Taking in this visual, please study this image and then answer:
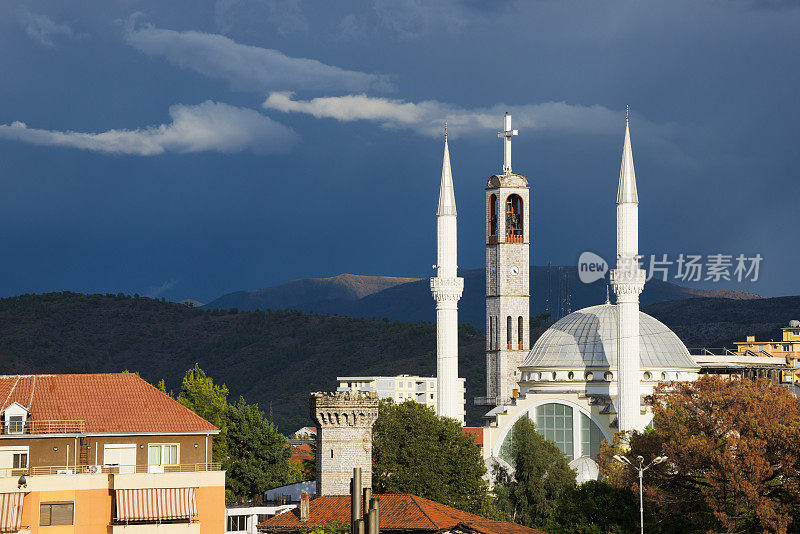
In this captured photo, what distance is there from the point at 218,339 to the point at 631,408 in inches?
3990

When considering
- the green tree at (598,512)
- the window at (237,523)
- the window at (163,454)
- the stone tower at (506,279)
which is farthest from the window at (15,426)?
the stone tower at (506,279)

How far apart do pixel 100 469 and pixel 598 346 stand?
38.7 metres

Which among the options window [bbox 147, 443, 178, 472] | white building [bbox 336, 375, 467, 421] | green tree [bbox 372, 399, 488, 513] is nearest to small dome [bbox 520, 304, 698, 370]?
green tree [bbox 372, 399, 488, 513]

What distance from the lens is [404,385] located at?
13312cm

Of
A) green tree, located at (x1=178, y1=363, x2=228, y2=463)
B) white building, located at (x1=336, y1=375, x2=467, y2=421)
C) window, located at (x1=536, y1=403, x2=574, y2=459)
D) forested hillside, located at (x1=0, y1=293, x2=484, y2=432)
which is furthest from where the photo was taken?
forested hillside, located at (x1=0, y1=293, x2=484, y2=432)

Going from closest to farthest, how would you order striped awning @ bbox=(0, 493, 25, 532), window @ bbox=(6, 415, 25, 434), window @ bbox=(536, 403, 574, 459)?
striped awning @ bbox=(0, 493, 25, 532) → window @ bbox=(6, 415, 25, 434) → window @ bbox=(536, 403, 574, 459)

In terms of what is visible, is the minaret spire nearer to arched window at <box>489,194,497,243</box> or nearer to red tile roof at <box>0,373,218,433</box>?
arched window at <box>489,194,497,243</box>

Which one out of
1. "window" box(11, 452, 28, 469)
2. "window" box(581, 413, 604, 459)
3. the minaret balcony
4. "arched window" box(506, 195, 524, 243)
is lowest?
"window" box(11, 452, 28, 469)

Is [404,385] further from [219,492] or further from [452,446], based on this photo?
[219,492]

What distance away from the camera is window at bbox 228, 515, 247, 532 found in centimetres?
6081

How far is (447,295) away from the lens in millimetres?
76625

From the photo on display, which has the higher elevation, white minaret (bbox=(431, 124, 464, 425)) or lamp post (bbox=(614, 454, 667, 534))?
white minaret (bbox=(431, 124, 464, 425))

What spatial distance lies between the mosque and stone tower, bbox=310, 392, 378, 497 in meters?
14.2

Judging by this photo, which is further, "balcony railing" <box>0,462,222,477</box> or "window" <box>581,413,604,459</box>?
"window" <box>581,413,604,459</box>
